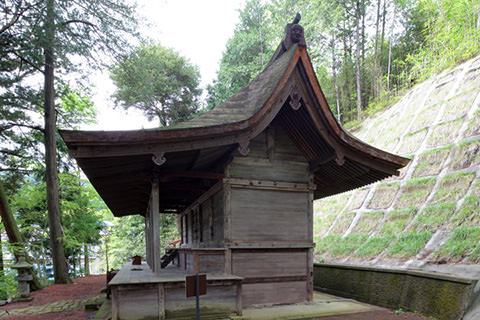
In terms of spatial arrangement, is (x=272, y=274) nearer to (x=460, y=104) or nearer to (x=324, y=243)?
(x=324, y=243)

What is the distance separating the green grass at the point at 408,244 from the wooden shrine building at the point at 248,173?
3.04 metres

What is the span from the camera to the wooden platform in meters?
5.17

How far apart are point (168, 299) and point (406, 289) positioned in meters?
5.62

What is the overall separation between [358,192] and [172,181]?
10639mm

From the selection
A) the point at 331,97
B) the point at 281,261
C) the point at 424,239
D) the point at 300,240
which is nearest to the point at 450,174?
the point at 424,239

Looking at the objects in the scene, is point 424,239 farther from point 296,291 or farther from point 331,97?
point 331,97

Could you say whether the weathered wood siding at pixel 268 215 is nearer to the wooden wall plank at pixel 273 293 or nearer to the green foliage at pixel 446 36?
the wooden wall plank at pixel 273 293

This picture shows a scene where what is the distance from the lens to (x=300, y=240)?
738cm

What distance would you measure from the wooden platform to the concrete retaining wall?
4129mm

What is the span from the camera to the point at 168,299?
17.9 feet

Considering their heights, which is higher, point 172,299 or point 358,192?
→ point 358,192

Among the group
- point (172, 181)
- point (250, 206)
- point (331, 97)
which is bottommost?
point (250, 206)

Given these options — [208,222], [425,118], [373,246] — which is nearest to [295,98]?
[208,222]

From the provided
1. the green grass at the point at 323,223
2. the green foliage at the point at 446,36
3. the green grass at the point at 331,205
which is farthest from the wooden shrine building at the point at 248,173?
the green foliage at the point at 446,36
